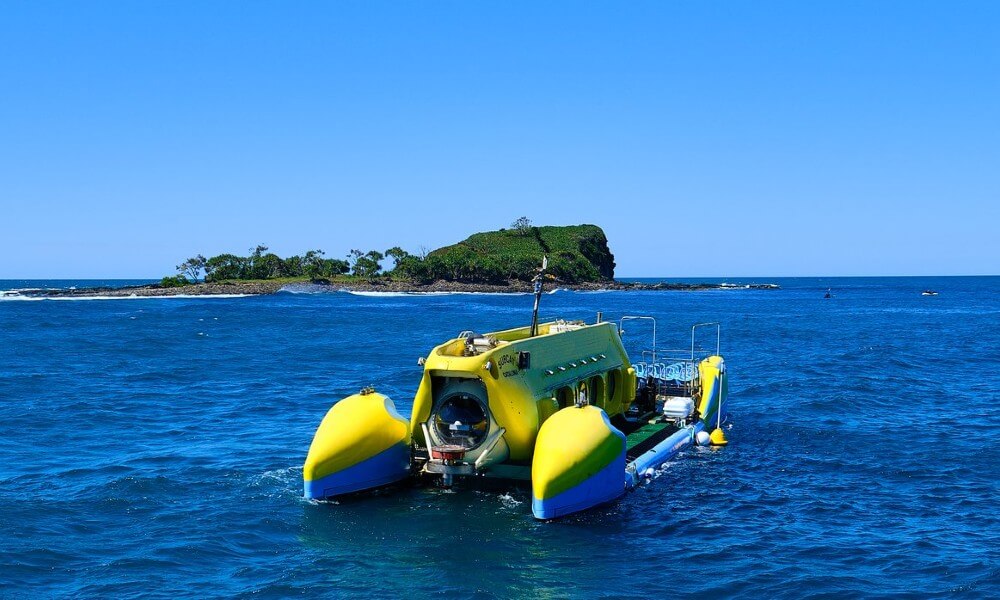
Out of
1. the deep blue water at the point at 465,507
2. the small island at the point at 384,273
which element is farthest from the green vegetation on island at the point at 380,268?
the deep blue water at the point at 465,507

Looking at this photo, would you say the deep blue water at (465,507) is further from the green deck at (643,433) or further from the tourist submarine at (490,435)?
the green deck at (643,433)

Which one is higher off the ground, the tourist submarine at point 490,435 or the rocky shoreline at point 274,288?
the rocky shoreline at point 274,288

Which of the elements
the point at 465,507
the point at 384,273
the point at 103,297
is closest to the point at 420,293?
the point at 384,273

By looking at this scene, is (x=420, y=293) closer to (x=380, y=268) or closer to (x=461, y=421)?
(x=380, y=268)

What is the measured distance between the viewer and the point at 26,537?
1585cm

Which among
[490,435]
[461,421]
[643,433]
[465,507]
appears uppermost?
[461,421]

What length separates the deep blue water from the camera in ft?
46.4

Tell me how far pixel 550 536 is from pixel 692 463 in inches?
316

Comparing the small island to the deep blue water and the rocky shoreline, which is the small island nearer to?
the rocky shoreline

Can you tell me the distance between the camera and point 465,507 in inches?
701

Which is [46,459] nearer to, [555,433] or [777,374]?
[555,433]

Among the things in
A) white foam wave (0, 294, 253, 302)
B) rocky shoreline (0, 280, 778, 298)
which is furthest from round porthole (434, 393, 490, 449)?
rocky shoreline (0, 280, 778, 298)

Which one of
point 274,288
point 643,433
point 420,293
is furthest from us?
point 420,293

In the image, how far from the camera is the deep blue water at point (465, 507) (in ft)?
46.4
